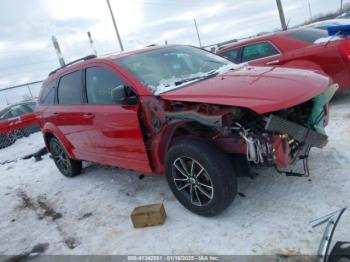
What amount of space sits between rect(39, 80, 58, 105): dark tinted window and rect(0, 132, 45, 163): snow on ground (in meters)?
3.39

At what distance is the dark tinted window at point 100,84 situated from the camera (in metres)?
4.54

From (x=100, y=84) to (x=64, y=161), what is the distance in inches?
92.3

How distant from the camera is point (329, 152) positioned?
184 inches

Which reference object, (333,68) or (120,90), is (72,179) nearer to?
(120,90)

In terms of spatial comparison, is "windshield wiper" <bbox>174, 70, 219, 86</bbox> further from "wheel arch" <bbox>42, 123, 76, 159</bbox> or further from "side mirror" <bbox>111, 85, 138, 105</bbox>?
"wheel arch" <bbox>42, 123, 76, 159</bbox>

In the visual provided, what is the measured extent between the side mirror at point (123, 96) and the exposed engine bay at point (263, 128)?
1.57 ft

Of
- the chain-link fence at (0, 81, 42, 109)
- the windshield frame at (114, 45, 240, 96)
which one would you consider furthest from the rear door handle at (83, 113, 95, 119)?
the chain-link fence at (0, 81, 42, 109)

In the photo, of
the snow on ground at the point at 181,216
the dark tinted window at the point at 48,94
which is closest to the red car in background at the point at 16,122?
the dark tinted window at the point at 48,94

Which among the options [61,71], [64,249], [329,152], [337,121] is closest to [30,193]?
[61,71]

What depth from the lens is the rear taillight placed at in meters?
6.14

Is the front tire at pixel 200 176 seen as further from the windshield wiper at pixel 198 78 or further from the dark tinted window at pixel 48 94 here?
the dark tinted window at pixel 48 94

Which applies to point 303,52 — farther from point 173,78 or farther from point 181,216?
point 181,216

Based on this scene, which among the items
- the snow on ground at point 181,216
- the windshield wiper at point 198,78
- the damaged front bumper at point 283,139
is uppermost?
the windshield wiper at point 198,78

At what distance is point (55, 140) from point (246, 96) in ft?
14.4
